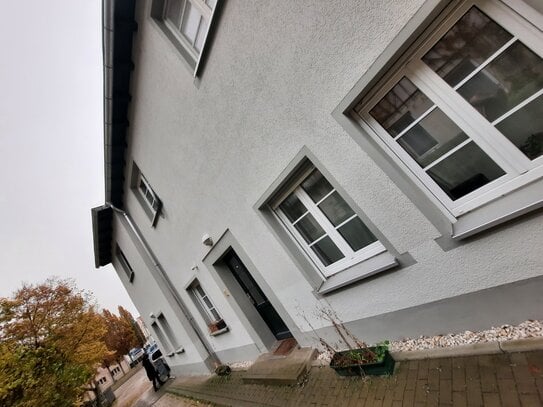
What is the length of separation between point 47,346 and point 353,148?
45.0ft

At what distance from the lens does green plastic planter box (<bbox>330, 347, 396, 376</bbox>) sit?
A: 139 inches

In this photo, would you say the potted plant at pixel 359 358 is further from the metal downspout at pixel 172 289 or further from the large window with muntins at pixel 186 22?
the metal downspout at pixel 172 289

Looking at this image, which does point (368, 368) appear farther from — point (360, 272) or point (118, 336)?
point (118, 336)

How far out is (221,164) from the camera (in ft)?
18.7

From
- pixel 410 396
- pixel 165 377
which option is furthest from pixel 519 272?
pixel 165 377

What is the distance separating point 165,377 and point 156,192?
9.66m

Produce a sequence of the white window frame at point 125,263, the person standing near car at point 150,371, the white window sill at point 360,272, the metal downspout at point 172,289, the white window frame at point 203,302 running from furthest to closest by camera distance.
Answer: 1. the white window frame at point 125,263
2. the person standing near car at point 150,371
3. the metal downspout at point 172,289
4. the white window frame at point 203,302
5. the white window sill at point 360,272

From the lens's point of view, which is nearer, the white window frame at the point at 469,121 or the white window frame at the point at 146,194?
the white window frame at the point at 469,121

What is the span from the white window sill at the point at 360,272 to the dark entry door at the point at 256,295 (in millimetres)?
2896

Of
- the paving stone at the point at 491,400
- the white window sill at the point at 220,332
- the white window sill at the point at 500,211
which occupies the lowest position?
the paving stone at the point at 491,400

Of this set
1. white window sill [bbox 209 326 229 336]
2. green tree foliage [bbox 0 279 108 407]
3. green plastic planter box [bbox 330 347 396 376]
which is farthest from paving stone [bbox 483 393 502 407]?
green tree foliage [bbox 0 279 108 407]

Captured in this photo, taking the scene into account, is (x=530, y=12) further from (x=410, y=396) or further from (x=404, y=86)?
(x=410, y=396)

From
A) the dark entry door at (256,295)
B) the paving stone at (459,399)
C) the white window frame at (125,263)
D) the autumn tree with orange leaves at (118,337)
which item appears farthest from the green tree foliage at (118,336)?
the paving stone at (459,399)

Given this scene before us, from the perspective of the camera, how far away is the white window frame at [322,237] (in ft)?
13.5
